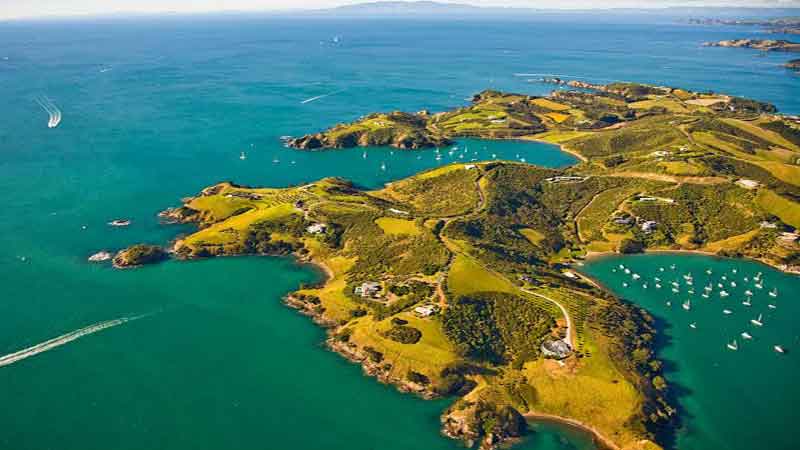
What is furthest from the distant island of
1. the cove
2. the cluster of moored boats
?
the cluster of moored boats

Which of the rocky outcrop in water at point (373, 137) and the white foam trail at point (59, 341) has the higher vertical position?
the rocky outcrop in water at point (373, 137)

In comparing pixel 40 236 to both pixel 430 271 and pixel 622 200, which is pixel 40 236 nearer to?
pixel 430 271

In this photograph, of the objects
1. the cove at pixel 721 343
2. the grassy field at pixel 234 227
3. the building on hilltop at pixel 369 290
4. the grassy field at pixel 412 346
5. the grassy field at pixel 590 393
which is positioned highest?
the grassy field at pixel 234 227

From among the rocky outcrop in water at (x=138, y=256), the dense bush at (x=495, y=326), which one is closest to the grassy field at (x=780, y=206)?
the dense bush at (x=495, y=326)

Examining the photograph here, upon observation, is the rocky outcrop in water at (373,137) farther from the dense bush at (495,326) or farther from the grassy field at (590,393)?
the grassy field at (590,393)

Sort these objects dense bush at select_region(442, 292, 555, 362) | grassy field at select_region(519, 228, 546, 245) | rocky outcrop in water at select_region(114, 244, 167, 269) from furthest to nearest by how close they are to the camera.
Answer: grassy field at select_region(519, 228, 546, 245) → rocky outcrop in water at select_region(114, 244, 167, 269) → dense bush at select_region(442, 292, 555, 362)

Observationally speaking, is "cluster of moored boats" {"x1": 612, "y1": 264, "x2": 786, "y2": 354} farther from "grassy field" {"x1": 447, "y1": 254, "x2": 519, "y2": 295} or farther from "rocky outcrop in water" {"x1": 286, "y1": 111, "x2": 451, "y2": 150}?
"rocky outcrop in water" {"x1": 286, "y1": 111, "x2": 451, "y2": 150}

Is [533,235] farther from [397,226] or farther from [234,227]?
[234,227]
